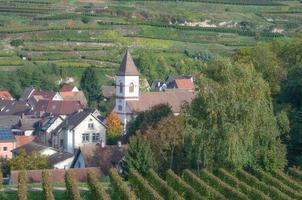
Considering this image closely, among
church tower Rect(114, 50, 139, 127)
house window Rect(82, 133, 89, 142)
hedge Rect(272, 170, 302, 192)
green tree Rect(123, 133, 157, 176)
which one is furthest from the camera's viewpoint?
church tower Rect(114, 50, 139, 127)

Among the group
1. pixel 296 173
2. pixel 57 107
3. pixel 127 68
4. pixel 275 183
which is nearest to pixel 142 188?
pixel 275 183

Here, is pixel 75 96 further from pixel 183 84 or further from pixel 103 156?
pixel 103 156

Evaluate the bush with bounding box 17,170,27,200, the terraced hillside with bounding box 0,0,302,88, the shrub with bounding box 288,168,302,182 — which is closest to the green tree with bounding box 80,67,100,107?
the terraced hillside with bounding box 0,0,302,88

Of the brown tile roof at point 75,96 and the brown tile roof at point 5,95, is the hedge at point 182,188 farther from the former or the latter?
the brown tile roof at point 5,95

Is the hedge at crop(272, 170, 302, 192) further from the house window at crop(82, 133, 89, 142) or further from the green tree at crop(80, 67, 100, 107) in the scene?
the green tree at crop(80, 67, 100, 107)

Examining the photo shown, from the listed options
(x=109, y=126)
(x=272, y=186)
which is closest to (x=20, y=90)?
(x=109, y=126)

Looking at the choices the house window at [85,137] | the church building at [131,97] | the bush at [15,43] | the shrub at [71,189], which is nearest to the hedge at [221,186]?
the shrub at [71,189]

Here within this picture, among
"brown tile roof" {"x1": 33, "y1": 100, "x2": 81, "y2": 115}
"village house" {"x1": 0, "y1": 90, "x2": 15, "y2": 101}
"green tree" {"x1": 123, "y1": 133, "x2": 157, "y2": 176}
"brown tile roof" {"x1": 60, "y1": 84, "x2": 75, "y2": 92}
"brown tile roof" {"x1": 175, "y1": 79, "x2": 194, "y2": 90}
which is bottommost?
"green tree" {"x1": 123, "y1": 133, "x2": 157, "y2": 176}
